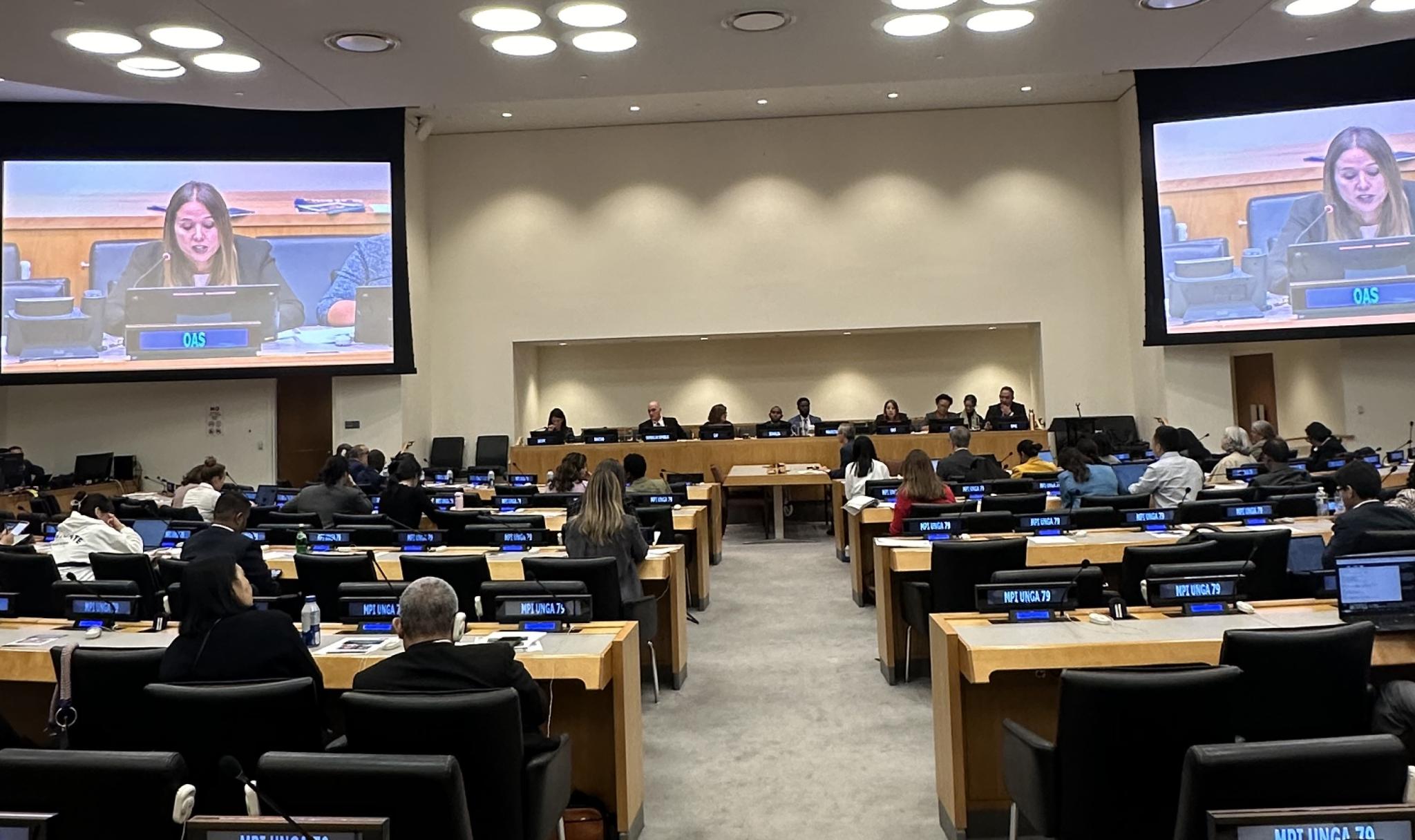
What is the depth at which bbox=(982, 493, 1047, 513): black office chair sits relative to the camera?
618 cm

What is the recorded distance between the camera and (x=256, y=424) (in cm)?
1364

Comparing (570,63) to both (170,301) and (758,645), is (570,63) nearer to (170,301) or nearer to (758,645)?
(758,645)

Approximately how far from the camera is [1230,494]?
6.64 meters

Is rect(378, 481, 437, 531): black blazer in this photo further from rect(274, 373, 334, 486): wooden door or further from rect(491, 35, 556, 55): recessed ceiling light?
rect(274, 373, 334, 486): wooden door

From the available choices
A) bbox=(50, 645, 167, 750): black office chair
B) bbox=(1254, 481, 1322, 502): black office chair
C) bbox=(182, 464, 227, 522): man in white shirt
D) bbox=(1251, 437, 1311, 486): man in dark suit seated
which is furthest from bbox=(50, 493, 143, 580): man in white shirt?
bbox=(1251, 437, 1311, 486): man in dark suit seated

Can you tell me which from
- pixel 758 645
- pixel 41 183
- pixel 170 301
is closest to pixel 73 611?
pixel 758 645

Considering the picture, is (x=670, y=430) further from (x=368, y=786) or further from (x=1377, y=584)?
(x=368, y=786)

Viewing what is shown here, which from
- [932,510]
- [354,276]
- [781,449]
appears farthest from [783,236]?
[932,510]

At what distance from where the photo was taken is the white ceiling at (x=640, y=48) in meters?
4.32

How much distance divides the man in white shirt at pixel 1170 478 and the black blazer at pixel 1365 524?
255cm

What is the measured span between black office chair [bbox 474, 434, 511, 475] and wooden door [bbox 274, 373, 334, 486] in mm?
2145

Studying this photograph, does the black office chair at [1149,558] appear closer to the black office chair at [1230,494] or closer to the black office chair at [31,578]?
the black office chair at [1230,494]

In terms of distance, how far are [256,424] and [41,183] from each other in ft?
12.7

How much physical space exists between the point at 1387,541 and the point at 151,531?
24.8 ft
